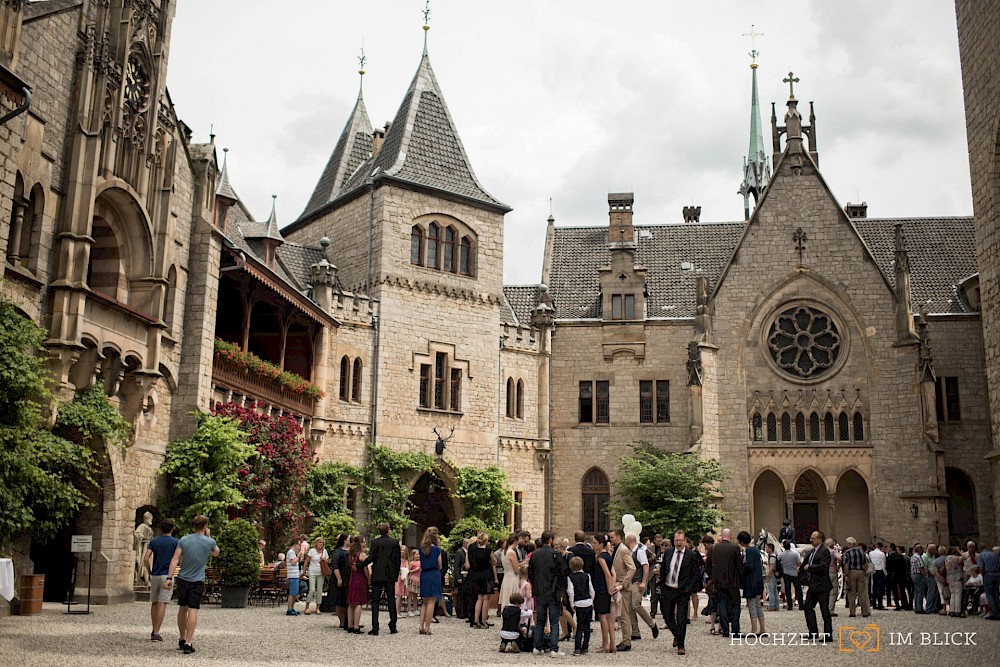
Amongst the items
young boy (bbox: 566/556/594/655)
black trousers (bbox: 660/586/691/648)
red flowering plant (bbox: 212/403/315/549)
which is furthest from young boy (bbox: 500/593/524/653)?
red flowering plant (bbox: 212/403/315/549)

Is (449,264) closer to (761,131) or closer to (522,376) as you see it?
(522,376)

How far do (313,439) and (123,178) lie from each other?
408 inches

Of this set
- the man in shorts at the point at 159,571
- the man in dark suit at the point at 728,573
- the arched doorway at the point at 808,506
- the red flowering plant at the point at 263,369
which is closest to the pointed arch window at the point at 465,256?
the red flowering plant at the point at 263,369

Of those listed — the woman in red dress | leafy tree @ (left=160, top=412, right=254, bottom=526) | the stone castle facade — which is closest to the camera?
the woman in red dress

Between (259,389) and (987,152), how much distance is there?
17.8 metres

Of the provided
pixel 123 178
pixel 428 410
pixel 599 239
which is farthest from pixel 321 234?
pixel 123 178

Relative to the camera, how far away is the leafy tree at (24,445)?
1434 centimetres

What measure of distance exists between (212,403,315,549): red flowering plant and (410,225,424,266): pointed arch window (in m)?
7.71

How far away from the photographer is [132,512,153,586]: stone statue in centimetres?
1920

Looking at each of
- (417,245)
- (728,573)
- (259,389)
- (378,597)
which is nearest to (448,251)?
(417,245)

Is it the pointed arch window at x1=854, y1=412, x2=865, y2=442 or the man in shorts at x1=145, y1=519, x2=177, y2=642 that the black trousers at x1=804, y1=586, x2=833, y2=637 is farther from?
the pointed arch window at x1=854, y1=412, x2=865, y2=442

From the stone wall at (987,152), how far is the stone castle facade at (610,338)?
1040 cm

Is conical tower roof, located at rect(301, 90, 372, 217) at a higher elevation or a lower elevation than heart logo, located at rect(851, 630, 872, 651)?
higher

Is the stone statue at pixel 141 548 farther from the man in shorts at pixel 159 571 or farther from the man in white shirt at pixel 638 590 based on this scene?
the man in white shirt at pixel 638 590
